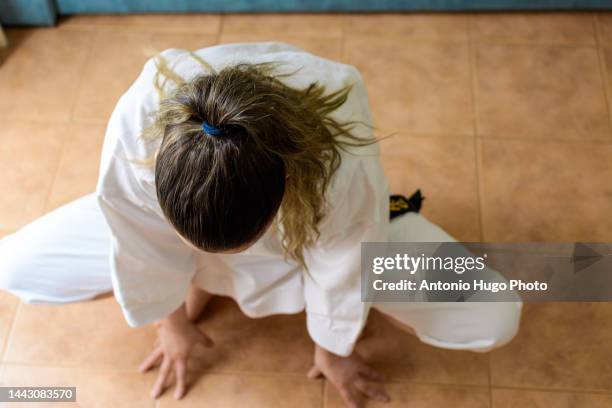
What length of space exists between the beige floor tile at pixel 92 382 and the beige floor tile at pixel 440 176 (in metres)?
0.64

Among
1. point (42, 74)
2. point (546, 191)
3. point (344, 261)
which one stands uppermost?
point (344, 261)

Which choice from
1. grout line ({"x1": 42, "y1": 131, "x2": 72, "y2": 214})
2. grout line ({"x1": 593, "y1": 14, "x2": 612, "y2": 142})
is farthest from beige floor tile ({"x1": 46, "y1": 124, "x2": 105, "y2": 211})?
grout line ({"x1": 593, "y1": 14, "x2": 612, "y2": 142})

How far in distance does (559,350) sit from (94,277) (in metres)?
0.85

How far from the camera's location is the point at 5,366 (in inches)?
55.8

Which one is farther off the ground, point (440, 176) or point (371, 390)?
point (440, 176)

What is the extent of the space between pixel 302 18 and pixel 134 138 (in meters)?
0.95

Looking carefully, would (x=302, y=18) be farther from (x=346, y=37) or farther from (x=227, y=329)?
(x=227, y=329)

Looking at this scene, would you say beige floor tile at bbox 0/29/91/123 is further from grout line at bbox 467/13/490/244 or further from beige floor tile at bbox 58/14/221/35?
grout line at bbox 467/13/490/244

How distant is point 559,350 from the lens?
4.61 feet

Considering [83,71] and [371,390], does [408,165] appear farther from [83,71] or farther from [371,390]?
[83,71]

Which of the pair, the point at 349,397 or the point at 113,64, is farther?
the point at 113,64

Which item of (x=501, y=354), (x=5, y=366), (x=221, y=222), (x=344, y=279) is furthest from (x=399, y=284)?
(x=5, y=366)

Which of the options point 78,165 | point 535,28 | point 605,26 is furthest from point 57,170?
point 605,26

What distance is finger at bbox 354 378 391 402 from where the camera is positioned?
1356mm
